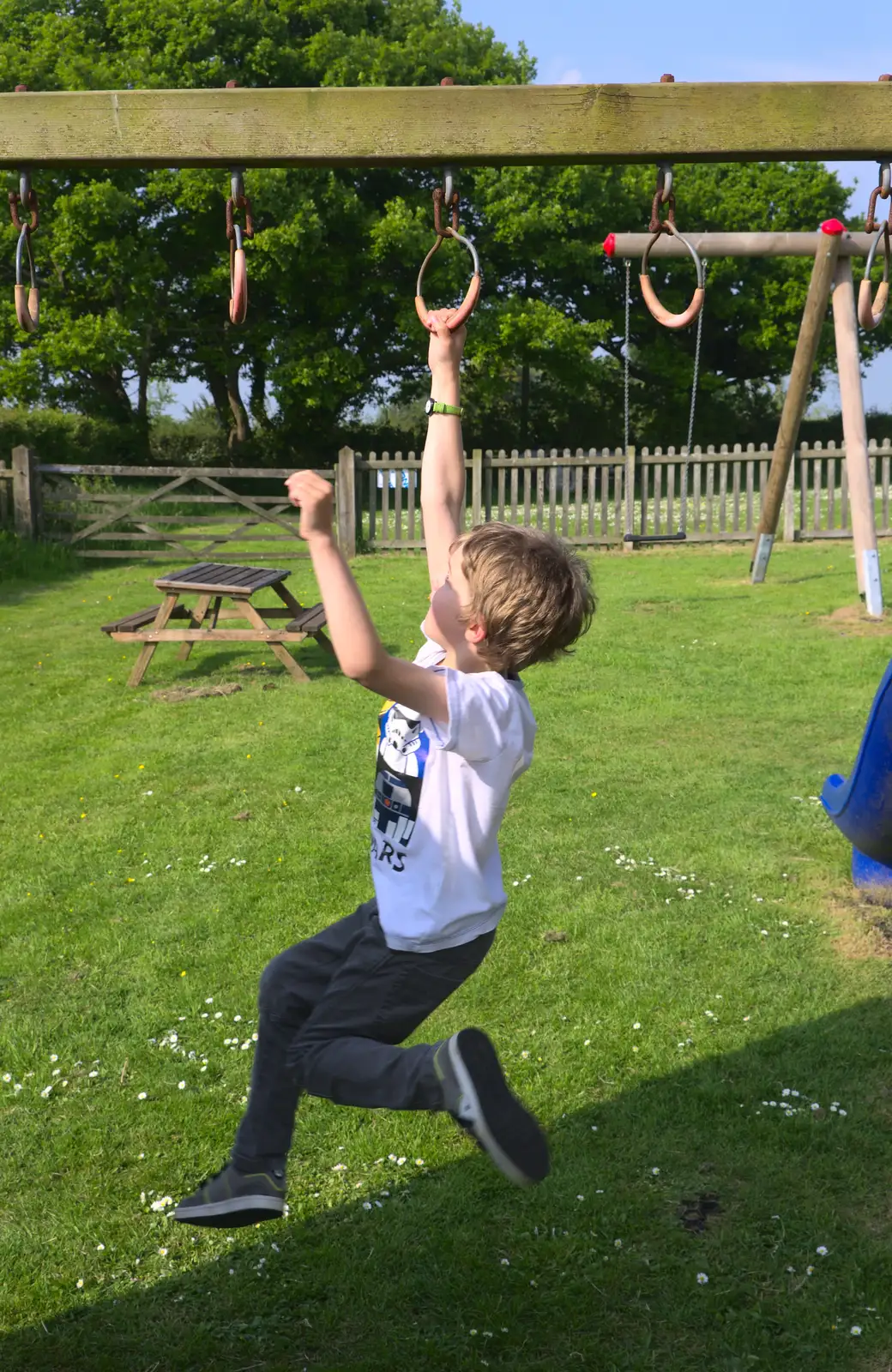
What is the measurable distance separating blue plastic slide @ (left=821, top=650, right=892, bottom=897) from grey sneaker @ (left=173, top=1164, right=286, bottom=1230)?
2.46 metres

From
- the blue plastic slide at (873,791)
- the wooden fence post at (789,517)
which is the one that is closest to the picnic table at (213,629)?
the blue plastic slide at (873,791)

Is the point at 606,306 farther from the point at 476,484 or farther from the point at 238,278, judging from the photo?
the point at 238,278

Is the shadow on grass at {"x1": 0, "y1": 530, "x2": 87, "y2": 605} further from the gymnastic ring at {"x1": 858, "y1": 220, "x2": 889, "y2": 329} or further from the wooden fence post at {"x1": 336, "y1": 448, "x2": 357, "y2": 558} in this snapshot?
the gymnastic ring at {"x1": 858, "y1": 220, "x2": 889, "y2": 329}

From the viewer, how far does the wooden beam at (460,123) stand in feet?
9.86

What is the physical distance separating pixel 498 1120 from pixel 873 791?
239cm

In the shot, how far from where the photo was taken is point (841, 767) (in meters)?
7.12

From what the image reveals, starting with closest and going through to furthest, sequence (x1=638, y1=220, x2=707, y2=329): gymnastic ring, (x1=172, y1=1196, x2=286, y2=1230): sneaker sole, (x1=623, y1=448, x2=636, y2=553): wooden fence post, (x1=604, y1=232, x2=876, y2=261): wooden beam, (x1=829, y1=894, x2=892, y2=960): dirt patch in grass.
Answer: (x1=172, y1=1196, x2=286, y2=1230): sneaker sole, (x1=638, y1=220, x2=707, y2=329): gymnastic ring, (x1=829, y1=894, x2=892, y2=960): dirt patch in grass, (x1=604, y1=232, x2=876, y2=261): wooden beam, (x1=623, y1=448, x2=636, y2=553): wooden fence post

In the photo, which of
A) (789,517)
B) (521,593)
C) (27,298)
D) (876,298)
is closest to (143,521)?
(789,517)

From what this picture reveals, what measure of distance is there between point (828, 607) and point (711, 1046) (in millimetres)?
8511

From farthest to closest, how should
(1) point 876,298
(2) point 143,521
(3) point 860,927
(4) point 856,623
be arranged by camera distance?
(2) point 143,521 → (4) point 856,623 → (3) point 860,927 → (1) point 876,298

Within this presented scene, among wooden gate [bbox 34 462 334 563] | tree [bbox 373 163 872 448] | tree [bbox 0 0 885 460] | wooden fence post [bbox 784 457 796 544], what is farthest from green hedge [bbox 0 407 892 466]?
wooden fence post [bbox 784 457 796 544]

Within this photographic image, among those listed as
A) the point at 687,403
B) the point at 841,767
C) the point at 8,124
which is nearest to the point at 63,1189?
the point at 8,124

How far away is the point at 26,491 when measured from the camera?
53.7 feet

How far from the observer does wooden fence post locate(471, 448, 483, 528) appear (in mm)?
17625
